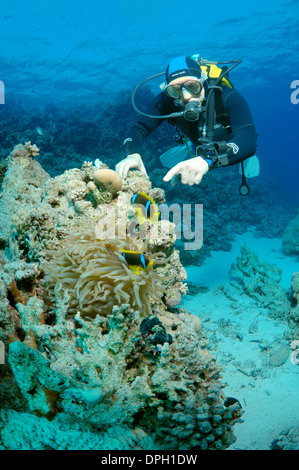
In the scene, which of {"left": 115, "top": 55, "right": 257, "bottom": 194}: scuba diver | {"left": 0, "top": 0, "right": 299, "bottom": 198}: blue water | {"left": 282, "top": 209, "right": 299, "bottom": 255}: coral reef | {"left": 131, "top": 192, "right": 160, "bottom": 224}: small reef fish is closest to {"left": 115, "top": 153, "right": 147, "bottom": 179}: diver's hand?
{"left": 115, "top": 55, "right": 257, "bottom": 194}: scuba diver

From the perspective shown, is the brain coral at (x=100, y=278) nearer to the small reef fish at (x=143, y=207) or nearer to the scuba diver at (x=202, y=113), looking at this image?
the small reef fish at (x=143, y=207)

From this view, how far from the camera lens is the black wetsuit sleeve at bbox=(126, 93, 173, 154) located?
12.8 feet

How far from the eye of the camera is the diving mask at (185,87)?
11.6 ft

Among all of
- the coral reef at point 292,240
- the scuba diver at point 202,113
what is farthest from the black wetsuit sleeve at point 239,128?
the coral reef at point 292,240

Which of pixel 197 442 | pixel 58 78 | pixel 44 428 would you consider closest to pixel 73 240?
pixel 44 428

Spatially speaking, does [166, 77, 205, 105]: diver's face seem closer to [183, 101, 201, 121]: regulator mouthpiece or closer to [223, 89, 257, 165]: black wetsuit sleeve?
[183, 101, 201, 121]: regulator mouthpiece

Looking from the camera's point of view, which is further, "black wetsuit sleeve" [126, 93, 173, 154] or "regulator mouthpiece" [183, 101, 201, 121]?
"black wetsuit sleeve" [126, 93, 173, 154]

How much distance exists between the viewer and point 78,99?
32.6 m

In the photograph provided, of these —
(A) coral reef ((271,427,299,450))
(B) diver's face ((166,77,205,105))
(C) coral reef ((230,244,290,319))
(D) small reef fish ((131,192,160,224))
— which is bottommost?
(C) coral reef ((230,244,290,319))

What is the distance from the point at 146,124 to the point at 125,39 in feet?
82.2

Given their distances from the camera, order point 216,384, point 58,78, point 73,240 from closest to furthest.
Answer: point 216,384 < point 73,240 < point 58,78

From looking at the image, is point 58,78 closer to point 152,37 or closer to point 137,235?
point 152,37
